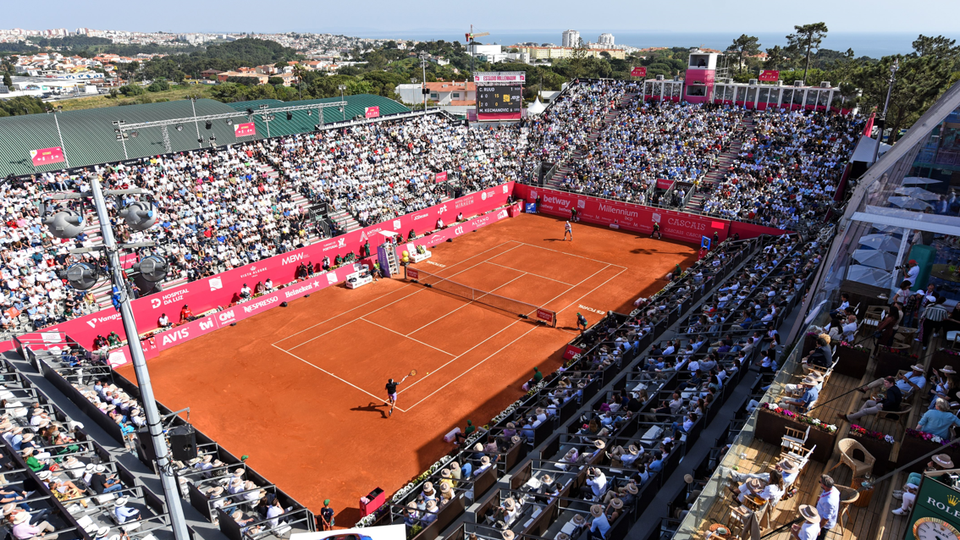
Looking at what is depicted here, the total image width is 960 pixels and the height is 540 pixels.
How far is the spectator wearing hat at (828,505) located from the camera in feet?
33.0

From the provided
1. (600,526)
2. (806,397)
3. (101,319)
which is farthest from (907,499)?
(101,319)

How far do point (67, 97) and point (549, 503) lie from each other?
166702 mm

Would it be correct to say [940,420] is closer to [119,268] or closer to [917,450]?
[917,450]

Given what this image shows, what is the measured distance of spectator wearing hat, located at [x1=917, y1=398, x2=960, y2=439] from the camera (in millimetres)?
10766

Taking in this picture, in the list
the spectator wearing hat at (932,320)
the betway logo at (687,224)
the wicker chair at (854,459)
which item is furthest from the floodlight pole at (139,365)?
the betway logo at (687,224)

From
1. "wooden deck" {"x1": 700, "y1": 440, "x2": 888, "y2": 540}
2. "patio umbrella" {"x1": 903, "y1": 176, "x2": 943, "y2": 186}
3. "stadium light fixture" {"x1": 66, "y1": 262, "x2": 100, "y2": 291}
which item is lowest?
"wooden deck" {"x1": 700, "y1": 440, "x2": 888, "y2": 540}

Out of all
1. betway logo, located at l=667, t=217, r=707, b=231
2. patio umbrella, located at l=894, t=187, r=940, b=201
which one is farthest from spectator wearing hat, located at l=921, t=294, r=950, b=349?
betway logo, located at l=667, t=217, r=707, b=231

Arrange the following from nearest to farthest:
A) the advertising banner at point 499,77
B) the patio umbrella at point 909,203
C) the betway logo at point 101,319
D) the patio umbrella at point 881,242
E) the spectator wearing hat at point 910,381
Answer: the spectator wearing hat at point 910,381, the patio umbrella at point 909,203, the patio umbrella at point 881,242, the betway logo at point 101,319, the advertising banner at point 499,77

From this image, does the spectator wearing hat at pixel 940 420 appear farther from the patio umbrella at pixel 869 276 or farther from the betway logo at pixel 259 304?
the betway logo at pixel 259 304

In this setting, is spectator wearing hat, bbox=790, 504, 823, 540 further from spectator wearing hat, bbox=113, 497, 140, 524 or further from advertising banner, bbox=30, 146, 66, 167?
advertising banner, bbox=30, 146, 66, 167

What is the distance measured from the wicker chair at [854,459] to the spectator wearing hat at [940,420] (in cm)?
115

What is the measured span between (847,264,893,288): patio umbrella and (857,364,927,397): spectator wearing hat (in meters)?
6.41

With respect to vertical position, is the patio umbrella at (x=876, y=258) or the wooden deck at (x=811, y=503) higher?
the patio umbrella at (x=876, y=258)

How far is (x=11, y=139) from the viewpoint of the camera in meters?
48.3
